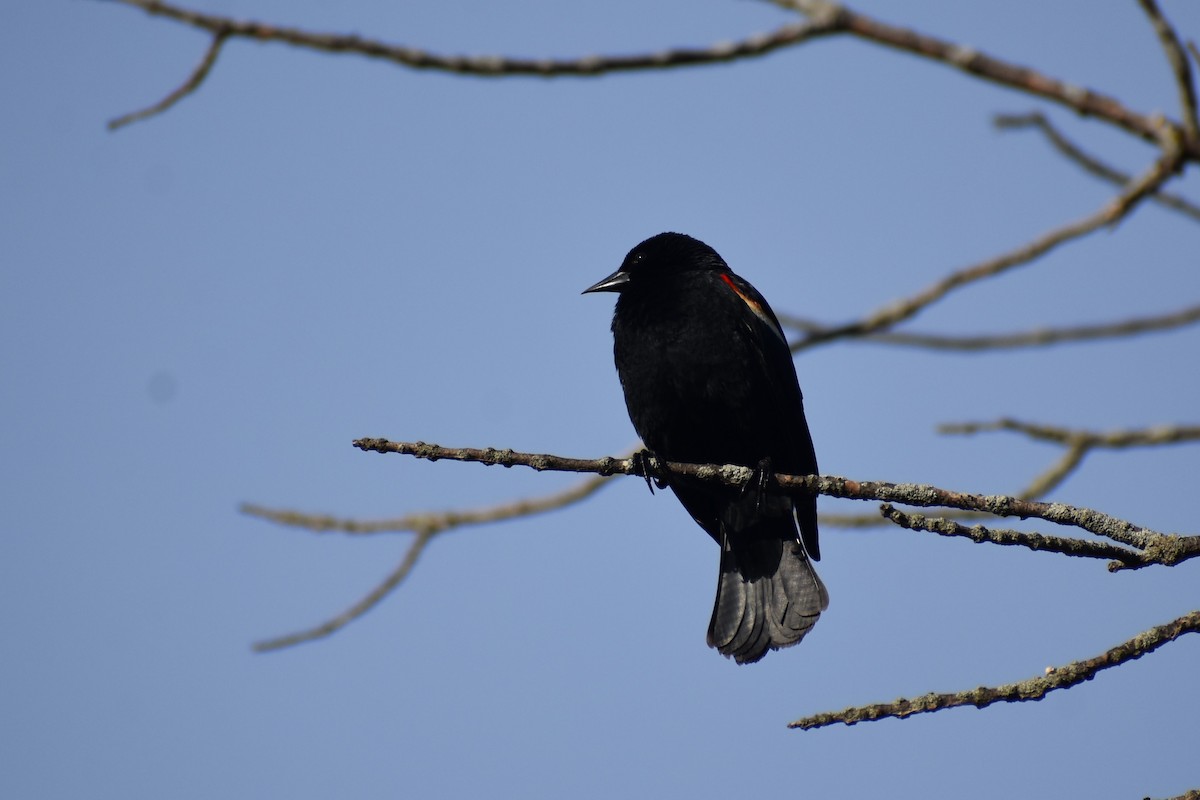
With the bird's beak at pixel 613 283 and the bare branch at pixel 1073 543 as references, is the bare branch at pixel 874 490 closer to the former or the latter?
the bare branch at pixel 1073 543

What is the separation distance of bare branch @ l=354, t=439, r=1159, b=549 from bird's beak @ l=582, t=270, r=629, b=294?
2.68 metres

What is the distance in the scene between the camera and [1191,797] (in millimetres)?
1973

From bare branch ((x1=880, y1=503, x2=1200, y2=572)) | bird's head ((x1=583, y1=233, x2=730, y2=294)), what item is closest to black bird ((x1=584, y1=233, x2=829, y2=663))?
bird's head ((x1=583, y1=233, x2=730, y2=294))

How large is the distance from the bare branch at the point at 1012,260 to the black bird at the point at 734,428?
1.60m

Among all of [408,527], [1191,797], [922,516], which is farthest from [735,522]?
[1191,797]

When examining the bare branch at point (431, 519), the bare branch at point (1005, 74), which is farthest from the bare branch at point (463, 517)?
the bare branch at point (1005, 74)

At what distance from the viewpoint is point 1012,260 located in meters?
2.55

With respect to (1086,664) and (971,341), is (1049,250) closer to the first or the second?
(1086,664)

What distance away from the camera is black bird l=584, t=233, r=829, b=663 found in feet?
16.7

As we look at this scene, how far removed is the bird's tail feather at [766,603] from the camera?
16.9 feet

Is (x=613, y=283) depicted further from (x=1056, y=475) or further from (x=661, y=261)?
(x=1056, y=475)

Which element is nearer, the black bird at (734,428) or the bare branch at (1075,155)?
the bare branch at (1075,155)

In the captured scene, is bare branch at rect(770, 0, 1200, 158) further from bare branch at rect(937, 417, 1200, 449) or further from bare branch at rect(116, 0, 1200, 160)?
bare branch at rect(937, 417, 1200, 449)

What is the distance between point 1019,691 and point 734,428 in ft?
9.44
